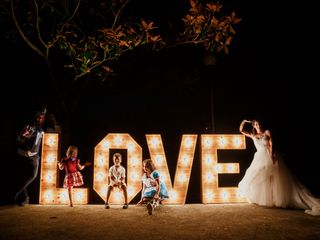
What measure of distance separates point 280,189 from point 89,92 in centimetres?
956

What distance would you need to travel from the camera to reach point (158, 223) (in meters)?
6.18

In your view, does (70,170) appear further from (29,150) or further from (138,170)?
(138,170)

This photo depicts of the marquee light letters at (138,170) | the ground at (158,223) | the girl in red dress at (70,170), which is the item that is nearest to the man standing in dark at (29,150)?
the marquee light letters at (138,170)

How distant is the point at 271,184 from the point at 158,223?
3505 mm

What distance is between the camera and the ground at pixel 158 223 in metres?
5.35

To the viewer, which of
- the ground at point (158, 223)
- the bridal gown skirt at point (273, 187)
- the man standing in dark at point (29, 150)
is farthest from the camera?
the man standing in dark at point (29, 150)

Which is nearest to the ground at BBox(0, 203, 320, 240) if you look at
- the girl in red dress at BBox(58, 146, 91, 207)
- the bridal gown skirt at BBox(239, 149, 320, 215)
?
the bridal gown skirt at BBox(239, 149, 320, 215)

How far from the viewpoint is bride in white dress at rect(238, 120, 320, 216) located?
7.54 metres

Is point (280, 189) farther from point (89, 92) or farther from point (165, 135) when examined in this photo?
point (89, 92)

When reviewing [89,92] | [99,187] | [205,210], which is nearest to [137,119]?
[89,92]

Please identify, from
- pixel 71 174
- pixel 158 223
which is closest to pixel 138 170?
pixel 71 174

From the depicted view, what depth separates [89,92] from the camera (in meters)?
13.9

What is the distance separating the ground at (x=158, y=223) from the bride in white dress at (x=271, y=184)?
0.99 ft

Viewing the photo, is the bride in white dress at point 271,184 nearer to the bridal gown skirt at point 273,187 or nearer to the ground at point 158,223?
the bridal gown skirt at point 273,187
